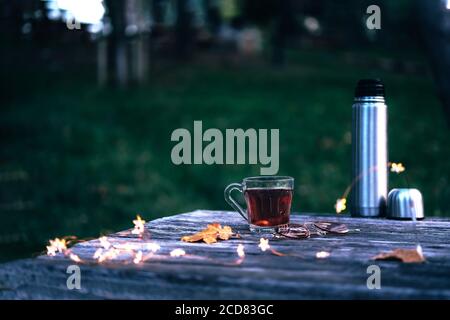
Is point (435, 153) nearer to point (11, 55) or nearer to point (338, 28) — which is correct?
point (11, 55)

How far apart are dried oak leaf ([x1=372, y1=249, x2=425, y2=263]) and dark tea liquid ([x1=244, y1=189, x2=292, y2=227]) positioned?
2.00ft

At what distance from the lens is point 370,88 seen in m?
3.01

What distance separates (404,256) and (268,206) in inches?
27.4

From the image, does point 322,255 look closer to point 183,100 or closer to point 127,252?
point 127,252

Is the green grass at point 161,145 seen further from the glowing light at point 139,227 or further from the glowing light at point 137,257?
the glowing light at point 137,257

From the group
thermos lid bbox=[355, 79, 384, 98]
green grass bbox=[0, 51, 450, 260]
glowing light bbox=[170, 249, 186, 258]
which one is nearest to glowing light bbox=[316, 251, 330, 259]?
glowing light bbox=[170, 249, 186, 258]

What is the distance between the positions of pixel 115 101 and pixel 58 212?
595cm

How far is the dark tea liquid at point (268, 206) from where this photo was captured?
2.44 metres

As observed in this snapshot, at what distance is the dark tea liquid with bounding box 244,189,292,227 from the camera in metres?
2.44

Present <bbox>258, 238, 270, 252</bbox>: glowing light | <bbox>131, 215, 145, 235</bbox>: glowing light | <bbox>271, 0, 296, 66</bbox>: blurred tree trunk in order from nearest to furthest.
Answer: <bbox>258, 238, 270, 252</bbox>: glowing light < <bbox>131, 215, 145, 235</bbox>: glowing light < <bbox>271, 0, 296, 66</bbox>: blurred tree trunk

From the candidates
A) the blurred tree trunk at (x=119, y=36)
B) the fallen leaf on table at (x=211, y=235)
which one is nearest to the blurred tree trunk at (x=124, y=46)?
the blurred tree trunk at (x=119, y=36)

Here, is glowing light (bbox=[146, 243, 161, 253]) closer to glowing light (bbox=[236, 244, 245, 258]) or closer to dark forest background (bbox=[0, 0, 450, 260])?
glowing light (bbox=[236, 244, 245, 258])

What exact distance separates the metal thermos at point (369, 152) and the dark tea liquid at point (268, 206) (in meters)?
0.60

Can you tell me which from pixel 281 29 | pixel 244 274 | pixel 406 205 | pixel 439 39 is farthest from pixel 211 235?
pixel 281 29
